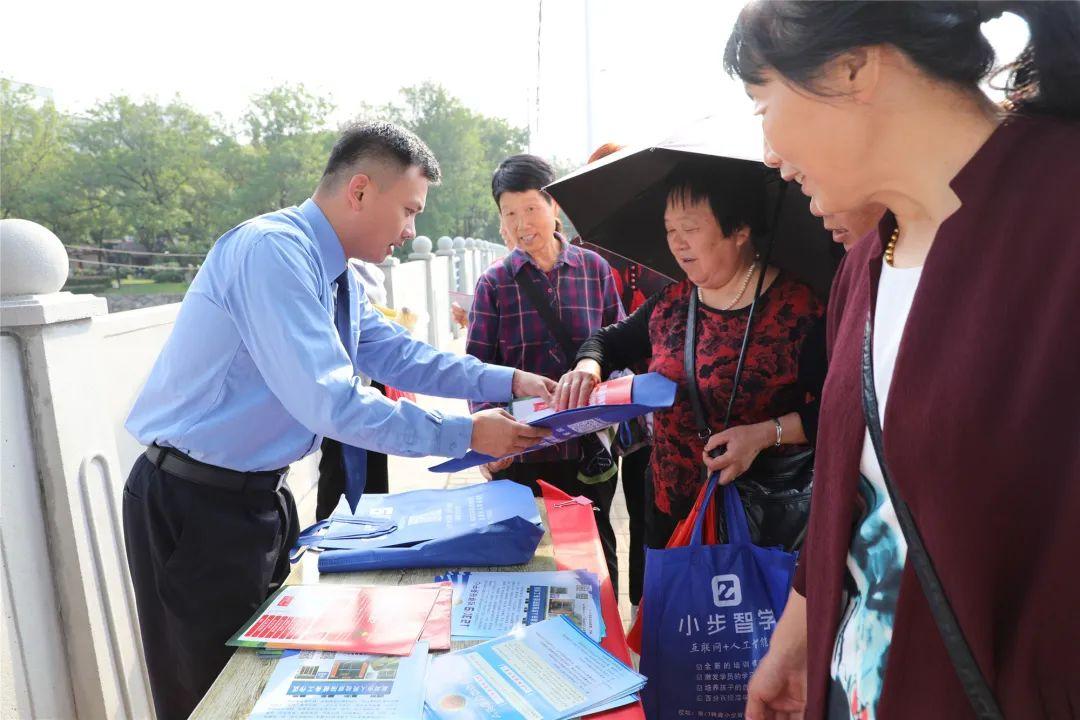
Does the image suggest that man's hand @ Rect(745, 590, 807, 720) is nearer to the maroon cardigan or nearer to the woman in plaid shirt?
the maroon cardigan

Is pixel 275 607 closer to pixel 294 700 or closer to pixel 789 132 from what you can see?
pixel 294 700

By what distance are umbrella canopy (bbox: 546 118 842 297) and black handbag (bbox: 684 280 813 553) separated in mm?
194

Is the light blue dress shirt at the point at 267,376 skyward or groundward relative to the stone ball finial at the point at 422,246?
skyward

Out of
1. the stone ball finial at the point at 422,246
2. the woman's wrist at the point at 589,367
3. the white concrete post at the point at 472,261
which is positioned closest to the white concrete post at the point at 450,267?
the stone ball finial at the point at 422,246

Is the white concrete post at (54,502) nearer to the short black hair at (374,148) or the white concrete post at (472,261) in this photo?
the short black hair at (374,148)

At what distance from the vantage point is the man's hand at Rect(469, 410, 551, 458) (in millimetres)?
1788

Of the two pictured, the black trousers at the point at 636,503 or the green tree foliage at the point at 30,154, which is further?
the green tree foliage at the point at 30,154

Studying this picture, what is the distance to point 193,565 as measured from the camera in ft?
5.82

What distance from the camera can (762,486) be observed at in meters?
1.78

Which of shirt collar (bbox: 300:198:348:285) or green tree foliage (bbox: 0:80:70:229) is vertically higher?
green tree foliage (bbox: 0:80:70:229)

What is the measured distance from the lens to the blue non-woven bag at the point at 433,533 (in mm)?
1585

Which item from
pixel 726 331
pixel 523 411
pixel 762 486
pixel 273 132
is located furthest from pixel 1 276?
pixel 273 132

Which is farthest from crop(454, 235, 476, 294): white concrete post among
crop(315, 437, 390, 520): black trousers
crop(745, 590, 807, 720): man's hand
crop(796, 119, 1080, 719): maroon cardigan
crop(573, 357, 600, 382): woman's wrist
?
crop(796, 119, 1080, 719): maroon cardigan

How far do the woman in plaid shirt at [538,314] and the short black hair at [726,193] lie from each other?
2.86ft
